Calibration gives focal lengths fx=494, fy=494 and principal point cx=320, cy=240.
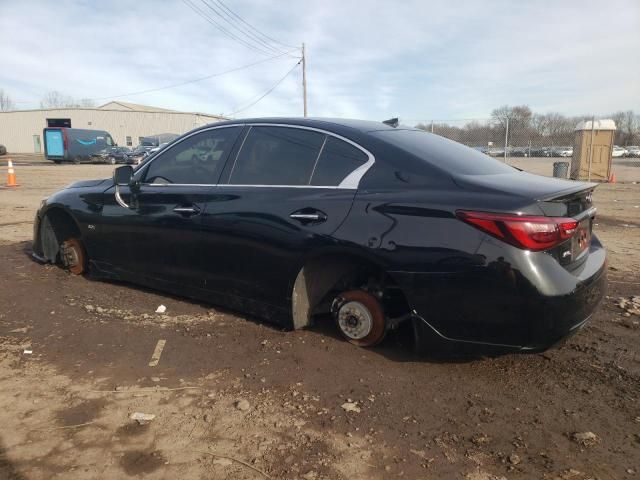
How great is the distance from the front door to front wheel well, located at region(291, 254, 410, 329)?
941 mm

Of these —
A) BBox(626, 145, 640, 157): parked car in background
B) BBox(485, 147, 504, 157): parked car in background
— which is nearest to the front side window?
BBox(485, 147, 504, 157): parked car in background

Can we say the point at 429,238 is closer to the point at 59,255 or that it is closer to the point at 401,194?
the point at 401,194

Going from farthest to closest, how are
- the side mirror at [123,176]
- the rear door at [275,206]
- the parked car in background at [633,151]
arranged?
the parked car in background at [633,151]
the side mirror at [123,176]
the rear door at [275,206]

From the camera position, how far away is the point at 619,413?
265 centimetres

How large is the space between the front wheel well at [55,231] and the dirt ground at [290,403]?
4.33 ft

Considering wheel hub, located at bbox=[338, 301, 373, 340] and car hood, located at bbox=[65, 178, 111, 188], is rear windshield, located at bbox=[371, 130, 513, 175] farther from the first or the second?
car hood, located at bbox=[65, 178, 111, 188]

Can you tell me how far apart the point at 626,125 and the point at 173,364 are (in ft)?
159

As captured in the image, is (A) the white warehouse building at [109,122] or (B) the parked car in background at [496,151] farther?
(A) the white warehouse building at [109,122]

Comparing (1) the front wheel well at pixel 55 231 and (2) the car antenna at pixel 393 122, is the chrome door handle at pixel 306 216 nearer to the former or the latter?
(2) the car antenna at pixel 393 122

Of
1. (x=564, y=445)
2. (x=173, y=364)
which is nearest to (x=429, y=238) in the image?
(x=564, y=445)

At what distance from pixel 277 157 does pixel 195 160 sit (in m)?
0.86

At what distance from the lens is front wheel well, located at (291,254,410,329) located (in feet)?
10.7

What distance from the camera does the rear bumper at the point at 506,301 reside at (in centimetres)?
265

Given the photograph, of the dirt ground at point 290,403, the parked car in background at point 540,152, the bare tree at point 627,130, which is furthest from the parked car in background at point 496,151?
the bare tree at point 627,130
